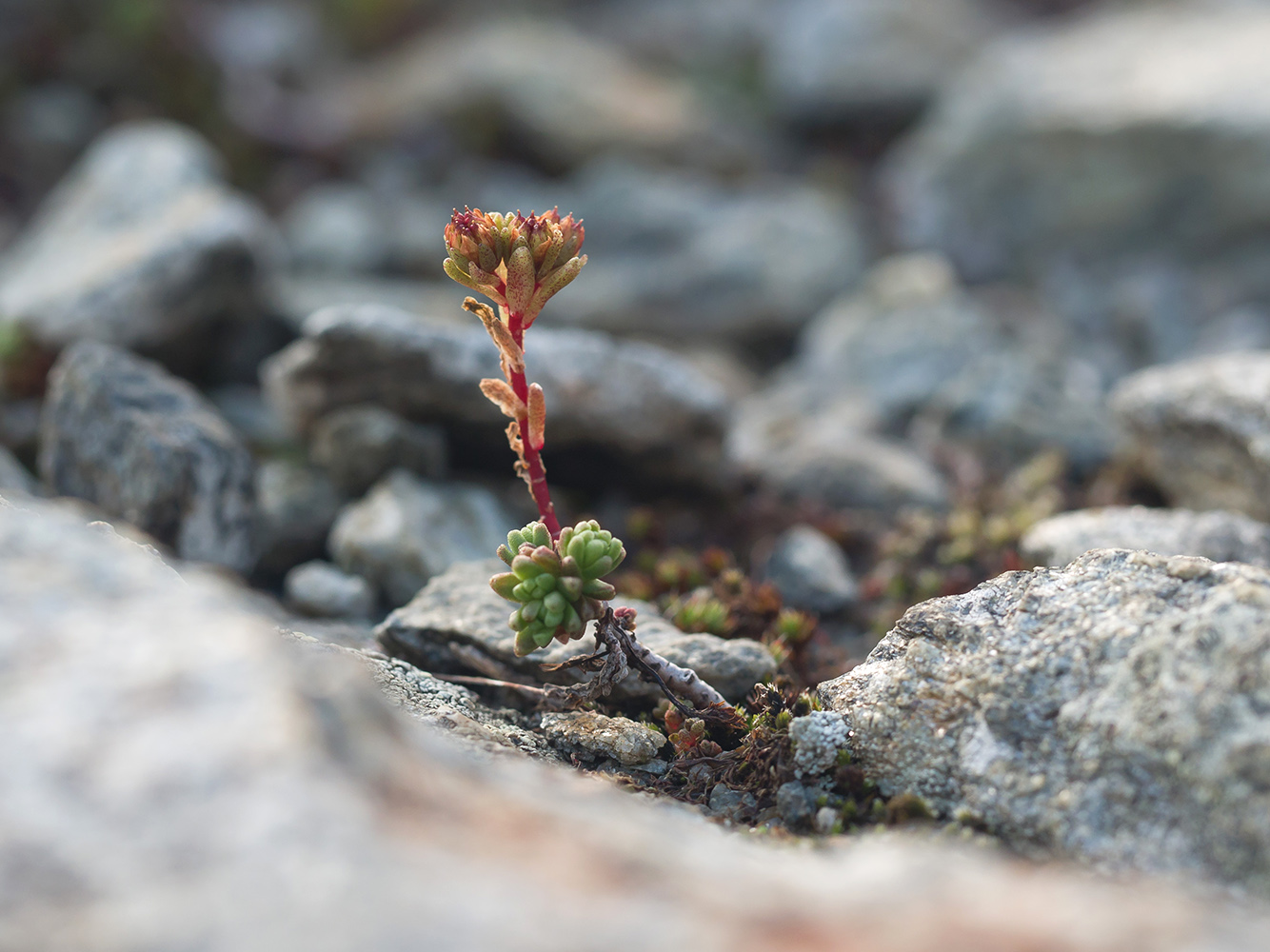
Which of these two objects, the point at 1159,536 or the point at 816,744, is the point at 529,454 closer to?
the point at 816,744

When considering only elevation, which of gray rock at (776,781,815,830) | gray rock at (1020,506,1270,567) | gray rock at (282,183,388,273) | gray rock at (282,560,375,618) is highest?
gray rock at (282,183,388,273)

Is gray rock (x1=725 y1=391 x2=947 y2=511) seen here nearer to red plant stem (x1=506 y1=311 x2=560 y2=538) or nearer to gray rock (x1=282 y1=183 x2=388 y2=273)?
red plant stem (x1=506 y1=311 x2=560 y2=538)

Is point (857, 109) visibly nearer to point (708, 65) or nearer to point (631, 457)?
point (708, 65)

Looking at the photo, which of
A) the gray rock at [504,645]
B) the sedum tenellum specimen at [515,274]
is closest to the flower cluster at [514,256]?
the sedum tenellum specimen at [515,274]

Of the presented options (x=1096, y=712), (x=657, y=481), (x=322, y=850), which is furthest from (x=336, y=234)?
(x=322, y=850)

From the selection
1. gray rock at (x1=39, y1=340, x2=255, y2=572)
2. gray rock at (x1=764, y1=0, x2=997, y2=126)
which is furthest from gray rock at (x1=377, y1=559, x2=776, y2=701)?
gray rock at (x1=764, y1=0, x2=997, y2=126)
